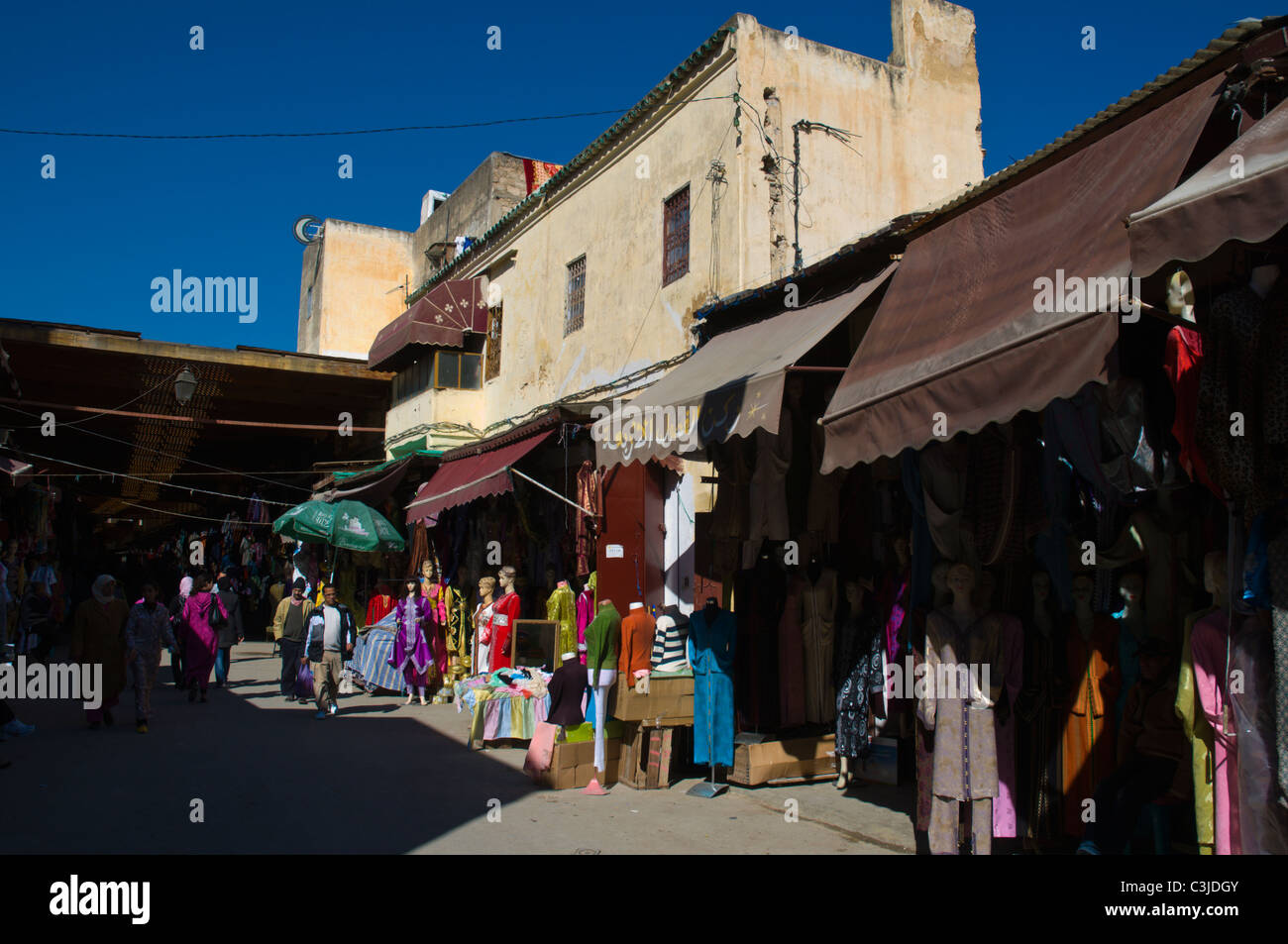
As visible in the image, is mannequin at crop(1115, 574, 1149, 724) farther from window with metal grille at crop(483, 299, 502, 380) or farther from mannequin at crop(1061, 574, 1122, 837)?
window with metal grille at crop(483, 299, 502, 380)

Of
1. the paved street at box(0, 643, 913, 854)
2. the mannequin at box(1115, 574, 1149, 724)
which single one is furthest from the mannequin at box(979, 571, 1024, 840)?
the paved street at box(0, 643, 913, 854)

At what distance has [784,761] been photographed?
831cm

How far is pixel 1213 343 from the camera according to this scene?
414 centimetres

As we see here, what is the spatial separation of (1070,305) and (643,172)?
1029cm

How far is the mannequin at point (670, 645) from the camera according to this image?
8.73m

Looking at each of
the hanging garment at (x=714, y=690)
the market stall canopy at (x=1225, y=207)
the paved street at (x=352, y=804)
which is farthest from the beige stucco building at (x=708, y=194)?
the market stall canopy at (x=1225, y=207)

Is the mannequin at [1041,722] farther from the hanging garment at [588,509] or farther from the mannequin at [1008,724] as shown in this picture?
the hanging garment at [588,509]

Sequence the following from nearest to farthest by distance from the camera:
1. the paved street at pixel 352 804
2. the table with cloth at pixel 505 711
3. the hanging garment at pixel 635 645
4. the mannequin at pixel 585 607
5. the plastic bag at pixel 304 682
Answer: the paved street at pixel 352 804, the hanging garment at pixel 635 645, the table with cloth at pixel 505 711, the mannequin at pixel 585 607, the plastic bag at pixel 304 682

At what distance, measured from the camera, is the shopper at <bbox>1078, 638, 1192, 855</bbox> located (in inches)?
189

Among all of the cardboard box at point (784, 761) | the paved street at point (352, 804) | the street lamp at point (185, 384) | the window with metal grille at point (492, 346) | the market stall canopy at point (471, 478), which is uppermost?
the window with metal grille at point (492, 346)

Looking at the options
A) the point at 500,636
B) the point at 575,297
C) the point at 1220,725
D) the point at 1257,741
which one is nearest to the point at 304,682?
the point at 500,636

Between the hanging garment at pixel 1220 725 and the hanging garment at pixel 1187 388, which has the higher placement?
the hanging garment at pixel 1187 388

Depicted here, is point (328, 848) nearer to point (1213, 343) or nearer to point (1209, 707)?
point (1209, 707)

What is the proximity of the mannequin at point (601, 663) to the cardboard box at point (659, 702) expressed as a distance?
0.43ft
